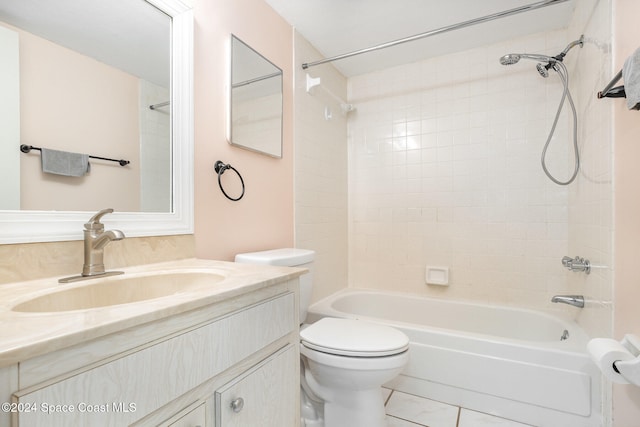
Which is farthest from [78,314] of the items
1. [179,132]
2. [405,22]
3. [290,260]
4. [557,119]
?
[557,119]

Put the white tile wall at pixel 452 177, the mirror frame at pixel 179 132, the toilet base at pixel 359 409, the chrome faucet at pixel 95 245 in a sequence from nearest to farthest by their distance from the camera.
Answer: the chrome faucet at pixel 95 245
the mirror frame at pixel 179 132
the toilet base at pixel 359 409
the white tile wall at pixel 452 177

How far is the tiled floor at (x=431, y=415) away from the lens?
151 cm

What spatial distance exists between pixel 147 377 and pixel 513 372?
164 centimetres

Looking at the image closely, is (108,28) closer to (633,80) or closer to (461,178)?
(633,80)

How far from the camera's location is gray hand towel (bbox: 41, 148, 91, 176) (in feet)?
3.00

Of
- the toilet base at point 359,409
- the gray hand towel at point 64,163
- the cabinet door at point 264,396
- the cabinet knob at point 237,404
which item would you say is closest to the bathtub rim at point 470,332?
the toilet base at point 359,409

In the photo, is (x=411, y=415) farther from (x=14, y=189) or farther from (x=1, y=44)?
(x=1, y=44)

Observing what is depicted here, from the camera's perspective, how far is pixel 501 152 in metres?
2.24

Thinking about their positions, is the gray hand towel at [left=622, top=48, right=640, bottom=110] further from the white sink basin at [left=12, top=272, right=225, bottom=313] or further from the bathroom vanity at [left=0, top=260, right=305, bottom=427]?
the white sink basin at [left=12, top=272, right=225, bottom=313]

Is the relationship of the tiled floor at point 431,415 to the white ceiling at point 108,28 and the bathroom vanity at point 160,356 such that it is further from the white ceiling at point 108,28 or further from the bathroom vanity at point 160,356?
the white ceiling at point 108,28

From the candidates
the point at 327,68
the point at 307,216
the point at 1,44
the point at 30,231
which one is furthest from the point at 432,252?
the point at 1,44

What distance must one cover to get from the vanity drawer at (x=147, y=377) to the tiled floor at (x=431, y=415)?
43.9 inches

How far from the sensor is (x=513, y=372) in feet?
4.98

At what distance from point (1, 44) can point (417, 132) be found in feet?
7.67
